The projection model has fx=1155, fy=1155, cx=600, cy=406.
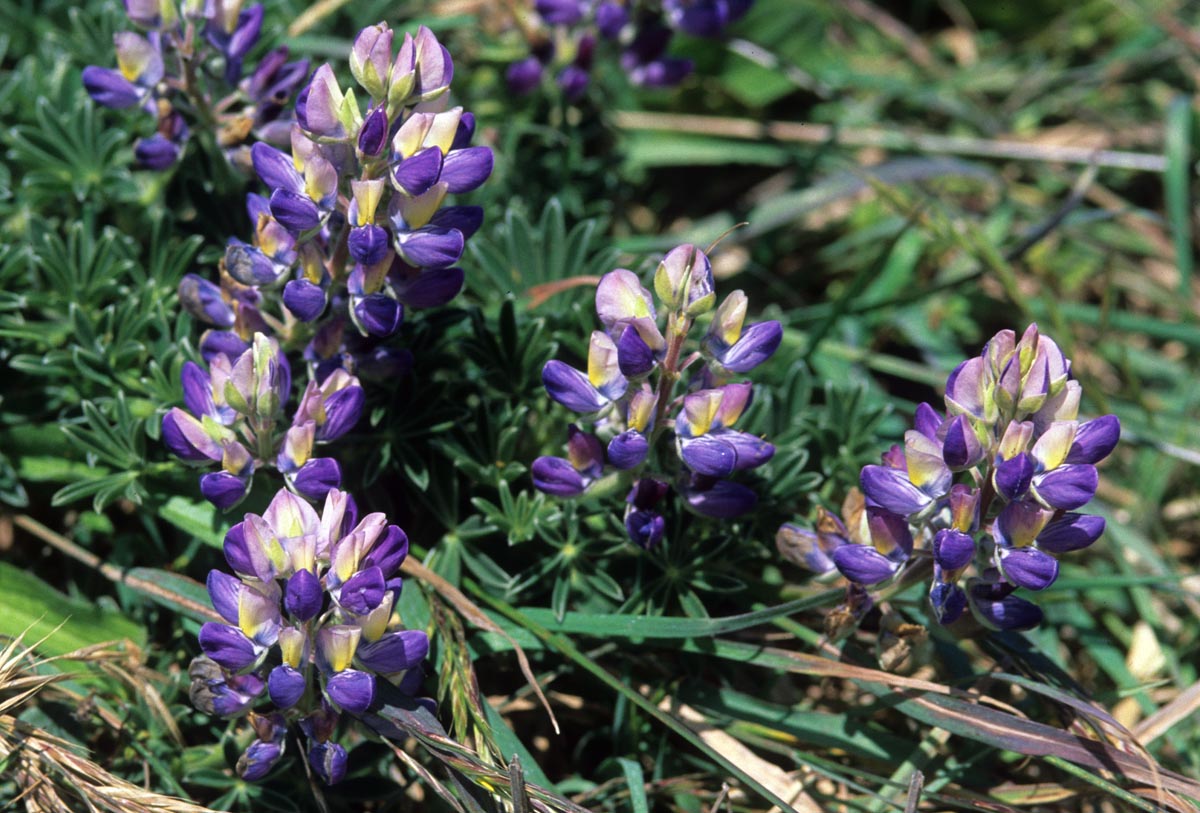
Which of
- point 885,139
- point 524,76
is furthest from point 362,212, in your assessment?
point 885,139

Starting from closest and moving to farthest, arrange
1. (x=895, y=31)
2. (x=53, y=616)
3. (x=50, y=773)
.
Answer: (x=50, y=773), (x=53, y=616), (x=895, y=31)

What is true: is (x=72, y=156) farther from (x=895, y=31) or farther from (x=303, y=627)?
(x=895, y=31)

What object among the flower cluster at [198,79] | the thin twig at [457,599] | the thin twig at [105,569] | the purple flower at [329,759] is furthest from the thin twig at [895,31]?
the purple flower at [329,759]

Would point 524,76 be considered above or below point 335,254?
below

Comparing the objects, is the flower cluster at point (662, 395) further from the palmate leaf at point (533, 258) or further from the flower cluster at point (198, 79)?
the flower cluster at point (198, 79)

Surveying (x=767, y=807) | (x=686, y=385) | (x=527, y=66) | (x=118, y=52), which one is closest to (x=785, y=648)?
(x=767, y=807)

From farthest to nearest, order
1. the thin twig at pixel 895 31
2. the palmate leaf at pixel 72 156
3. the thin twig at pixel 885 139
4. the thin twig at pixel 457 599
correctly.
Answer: the thin twig at pixel 895 31, the thin twig at pixel 885 139, the palmate leaf at pixel 72 156, the thin twig at pixel 457 599

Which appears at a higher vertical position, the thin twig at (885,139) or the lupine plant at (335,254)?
the lupine plant at (335,254)

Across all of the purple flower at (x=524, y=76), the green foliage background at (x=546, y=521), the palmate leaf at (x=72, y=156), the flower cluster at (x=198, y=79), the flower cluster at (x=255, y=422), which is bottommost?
the green foliage background at (x=546, y=521)
